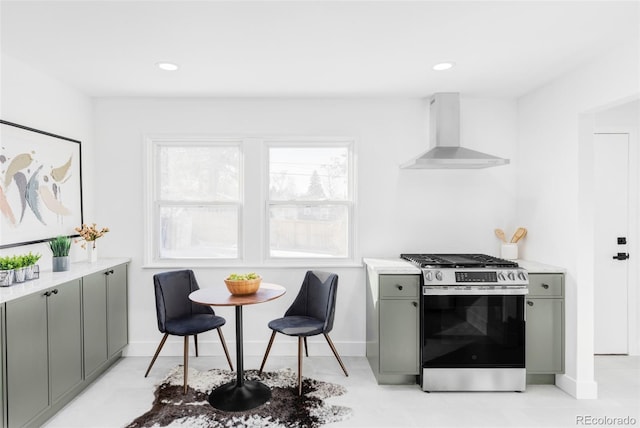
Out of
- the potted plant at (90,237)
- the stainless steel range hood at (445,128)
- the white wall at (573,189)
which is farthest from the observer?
the stainless steel range hood at (445,128)

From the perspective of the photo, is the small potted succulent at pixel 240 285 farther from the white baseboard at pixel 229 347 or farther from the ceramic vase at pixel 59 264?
the ceramic vase at pixel 59 264

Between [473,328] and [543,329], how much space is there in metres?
0.59

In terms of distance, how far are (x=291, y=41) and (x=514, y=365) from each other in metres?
2.96

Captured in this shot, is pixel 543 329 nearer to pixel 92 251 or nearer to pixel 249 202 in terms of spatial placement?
pixel 249 202

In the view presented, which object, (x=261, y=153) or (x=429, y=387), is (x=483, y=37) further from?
(x=429, y=387)

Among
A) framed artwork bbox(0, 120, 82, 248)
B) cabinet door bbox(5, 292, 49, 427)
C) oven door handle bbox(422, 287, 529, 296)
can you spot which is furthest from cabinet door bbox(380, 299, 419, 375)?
framed artwork bbox(0, 120, 82, 248)

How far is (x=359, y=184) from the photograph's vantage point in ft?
12.2

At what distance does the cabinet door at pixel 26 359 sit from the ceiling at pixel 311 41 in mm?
1658

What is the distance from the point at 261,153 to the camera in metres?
3.71

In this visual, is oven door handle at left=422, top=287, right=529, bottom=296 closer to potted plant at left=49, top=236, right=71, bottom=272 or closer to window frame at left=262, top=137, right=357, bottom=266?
window frame at left=262, top=137, right=357, bottom=266

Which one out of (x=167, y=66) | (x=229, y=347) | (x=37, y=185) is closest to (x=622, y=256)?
(x=229, y=347)

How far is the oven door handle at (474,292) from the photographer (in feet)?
9.71

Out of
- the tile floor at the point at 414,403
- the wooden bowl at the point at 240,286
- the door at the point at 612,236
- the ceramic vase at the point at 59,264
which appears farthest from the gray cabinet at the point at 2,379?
the door at the point at 612,236

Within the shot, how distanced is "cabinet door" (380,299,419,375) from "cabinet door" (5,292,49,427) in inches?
93.2
